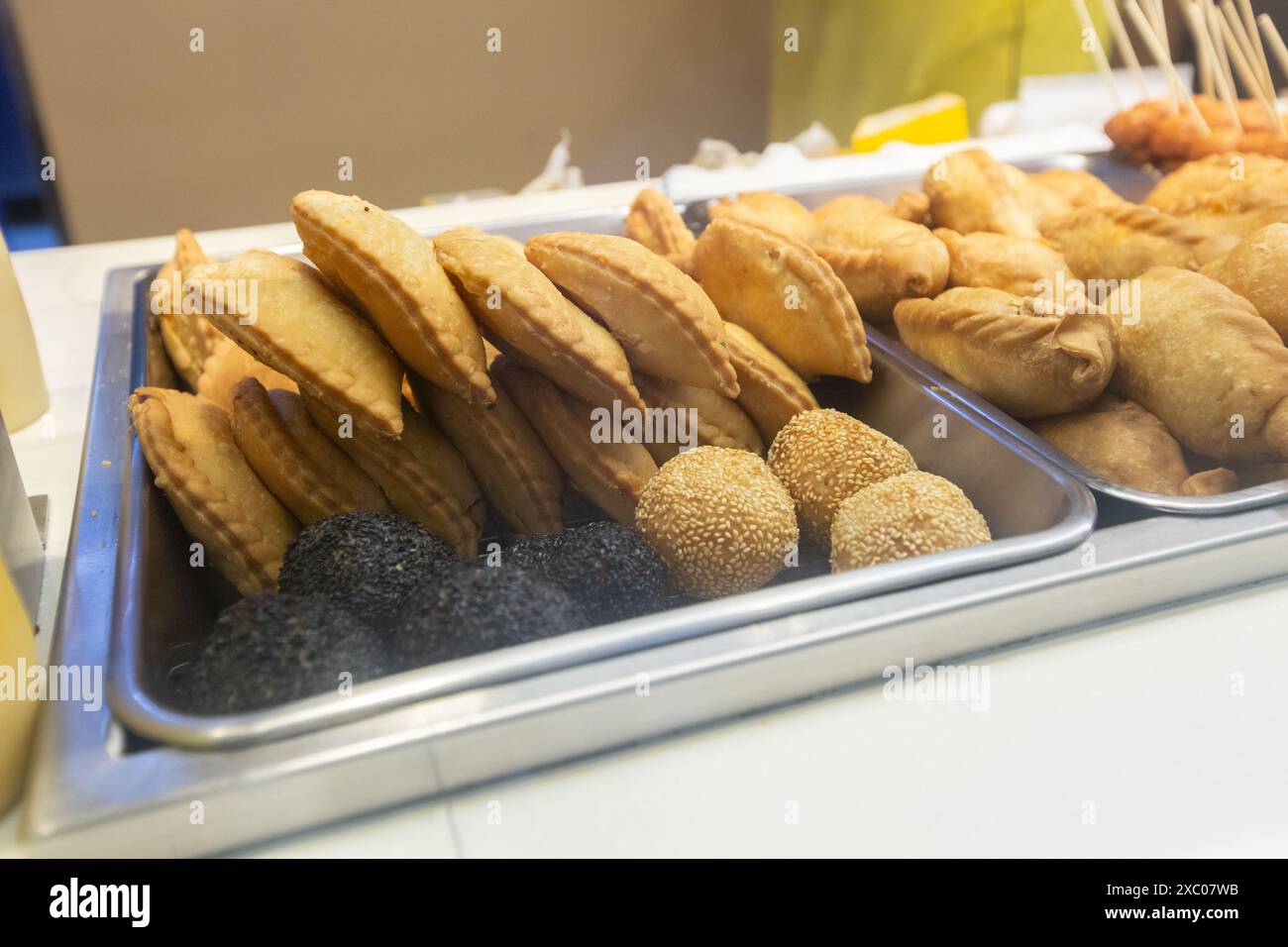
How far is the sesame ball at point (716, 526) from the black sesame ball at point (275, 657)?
1.29ft

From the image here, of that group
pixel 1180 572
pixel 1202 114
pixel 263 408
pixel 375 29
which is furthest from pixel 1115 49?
pixel 263 408

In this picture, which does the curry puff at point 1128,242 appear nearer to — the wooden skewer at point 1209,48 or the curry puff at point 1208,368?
the curry puff at point 1208,368

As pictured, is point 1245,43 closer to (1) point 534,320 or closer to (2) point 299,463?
(1) point 534,320

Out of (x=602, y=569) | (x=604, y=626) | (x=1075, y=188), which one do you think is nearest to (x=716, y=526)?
(x=602, y=569)

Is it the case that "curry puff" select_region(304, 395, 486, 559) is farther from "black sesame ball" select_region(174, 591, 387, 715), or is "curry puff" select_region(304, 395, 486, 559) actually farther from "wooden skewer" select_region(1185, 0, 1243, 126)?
"wooden skewer" select_region(1185, 0, 1243, 126)

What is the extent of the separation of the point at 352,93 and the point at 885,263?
335cm

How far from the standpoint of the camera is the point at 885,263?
1.71 meters

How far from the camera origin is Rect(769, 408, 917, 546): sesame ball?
1362mm

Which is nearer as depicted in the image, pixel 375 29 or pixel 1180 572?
pixel 1180 572

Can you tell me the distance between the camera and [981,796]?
0.95 m

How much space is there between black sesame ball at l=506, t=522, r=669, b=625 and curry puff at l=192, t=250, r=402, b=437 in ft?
0.74

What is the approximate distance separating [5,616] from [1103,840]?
1018 mm

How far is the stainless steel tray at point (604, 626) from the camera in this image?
0.90 metres

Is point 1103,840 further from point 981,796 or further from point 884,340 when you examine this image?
point 884,340
